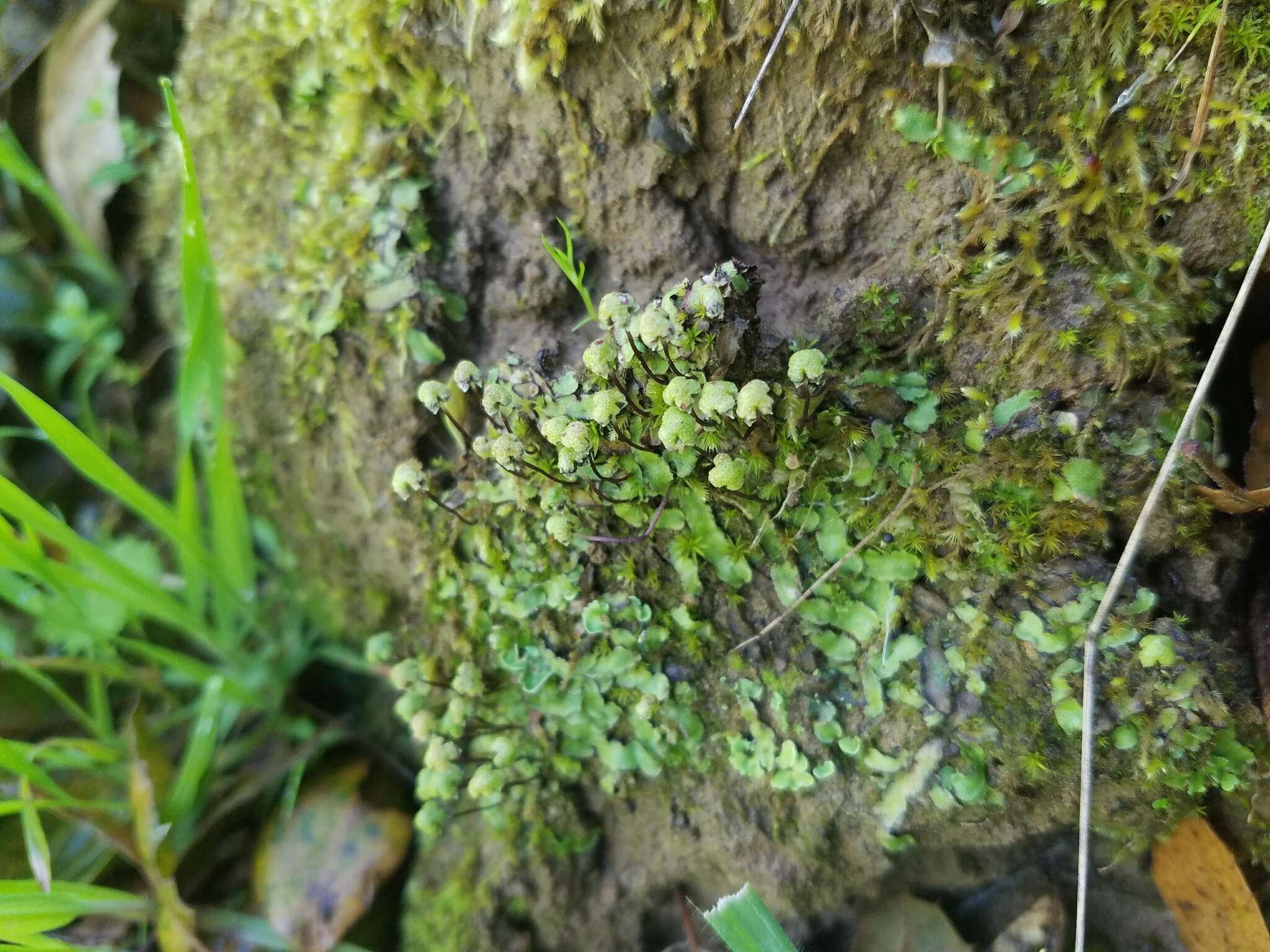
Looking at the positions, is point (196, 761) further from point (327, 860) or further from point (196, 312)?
point (196, 312)

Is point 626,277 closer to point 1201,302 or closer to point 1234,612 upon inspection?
point 1201,302

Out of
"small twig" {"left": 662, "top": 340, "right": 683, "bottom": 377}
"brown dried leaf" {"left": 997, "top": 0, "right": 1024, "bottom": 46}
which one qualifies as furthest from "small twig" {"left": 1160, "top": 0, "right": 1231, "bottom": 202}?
"small twig" {"left": 662, "top": 340, "right": 683, "bottom": 377}

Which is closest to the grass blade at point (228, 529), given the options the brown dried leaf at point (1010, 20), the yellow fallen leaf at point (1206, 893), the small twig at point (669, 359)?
the small twig at point (669, 359)

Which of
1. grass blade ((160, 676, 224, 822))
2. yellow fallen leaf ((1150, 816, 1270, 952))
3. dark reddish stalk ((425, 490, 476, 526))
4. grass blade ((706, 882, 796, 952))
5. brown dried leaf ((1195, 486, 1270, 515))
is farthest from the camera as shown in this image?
grass blade ((160, 676, 224, 822))

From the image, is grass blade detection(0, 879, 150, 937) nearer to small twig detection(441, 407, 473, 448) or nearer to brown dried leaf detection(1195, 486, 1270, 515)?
small twig detection(441, 407, 473, 448)

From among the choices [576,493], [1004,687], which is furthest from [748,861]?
[576,493]

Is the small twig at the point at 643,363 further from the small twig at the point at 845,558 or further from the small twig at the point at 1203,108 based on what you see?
the small twig at the point at 1203,108

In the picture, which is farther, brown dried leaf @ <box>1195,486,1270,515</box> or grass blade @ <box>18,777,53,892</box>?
grass blade @ <box>18,777,53,892</box>
